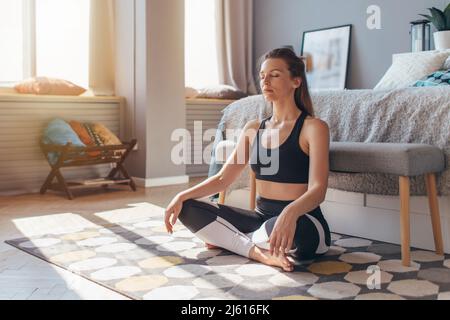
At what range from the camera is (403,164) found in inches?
78.2

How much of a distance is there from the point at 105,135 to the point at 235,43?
2.01 metres

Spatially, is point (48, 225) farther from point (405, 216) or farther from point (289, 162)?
point (405, 216)

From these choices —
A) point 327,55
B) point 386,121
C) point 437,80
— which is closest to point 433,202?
point 386,121

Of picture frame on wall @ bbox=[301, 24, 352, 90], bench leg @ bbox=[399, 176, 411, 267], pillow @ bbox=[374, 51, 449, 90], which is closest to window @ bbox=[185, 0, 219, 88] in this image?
picture frame on wall @ bbox=[301, 24, 352, 90]

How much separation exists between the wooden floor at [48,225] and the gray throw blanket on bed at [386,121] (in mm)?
1255

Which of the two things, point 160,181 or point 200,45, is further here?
point 200,45

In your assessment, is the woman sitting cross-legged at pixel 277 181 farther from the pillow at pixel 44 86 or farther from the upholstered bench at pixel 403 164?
the pillow at pixel 44 86

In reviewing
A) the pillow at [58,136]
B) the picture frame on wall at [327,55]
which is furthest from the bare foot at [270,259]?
the picture frame on wall at [327,55]

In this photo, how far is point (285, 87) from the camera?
6.84ft

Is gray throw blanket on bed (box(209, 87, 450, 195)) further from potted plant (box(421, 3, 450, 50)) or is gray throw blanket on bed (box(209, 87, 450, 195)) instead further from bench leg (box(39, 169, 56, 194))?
bench leg (box(39, 169, 56, 194))

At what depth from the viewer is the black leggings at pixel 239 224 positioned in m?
2.02

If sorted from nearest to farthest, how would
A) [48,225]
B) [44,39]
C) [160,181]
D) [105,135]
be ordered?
1. [48,225]
2. [105,135]
3. [44,39]
4. [160,181]

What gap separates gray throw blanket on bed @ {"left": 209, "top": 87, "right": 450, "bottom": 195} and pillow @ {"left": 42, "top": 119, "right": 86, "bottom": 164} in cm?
193

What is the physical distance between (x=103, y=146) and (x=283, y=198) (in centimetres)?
215
